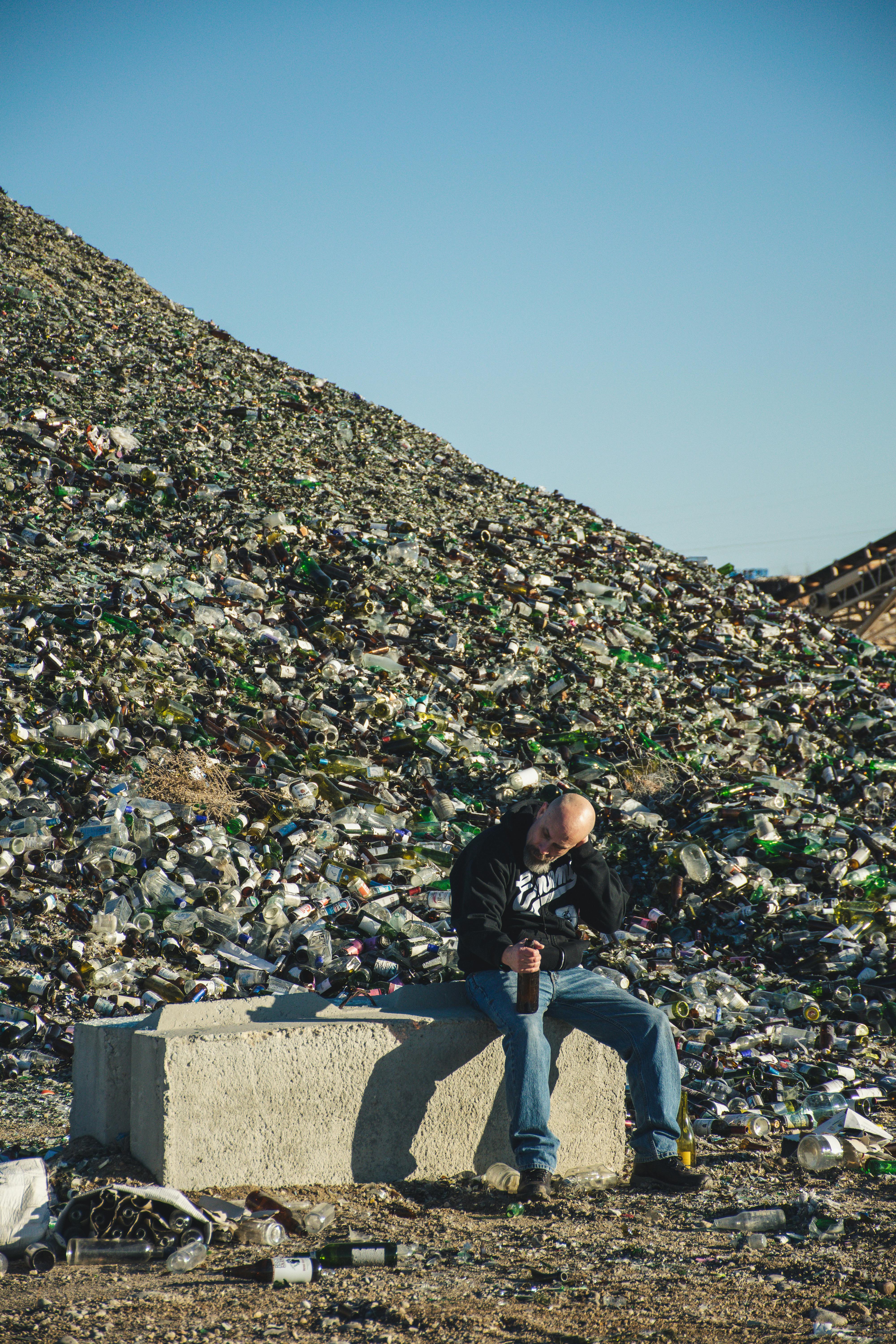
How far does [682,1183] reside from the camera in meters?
3.53

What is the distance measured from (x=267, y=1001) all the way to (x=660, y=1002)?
2.81 meters

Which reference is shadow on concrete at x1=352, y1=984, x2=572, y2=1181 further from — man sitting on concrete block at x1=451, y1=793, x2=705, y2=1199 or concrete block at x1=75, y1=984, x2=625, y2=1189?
man sitting on concrete block at x1=451, y1=793, x2=705, y2=1199

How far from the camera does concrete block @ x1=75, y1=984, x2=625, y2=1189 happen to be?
3258 millimetres

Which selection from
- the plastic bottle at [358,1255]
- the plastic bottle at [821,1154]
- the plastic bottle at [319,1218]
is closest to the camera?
the plastic bottle at [358,1255]

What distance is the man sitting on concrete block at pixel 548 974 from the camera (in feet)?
11.4

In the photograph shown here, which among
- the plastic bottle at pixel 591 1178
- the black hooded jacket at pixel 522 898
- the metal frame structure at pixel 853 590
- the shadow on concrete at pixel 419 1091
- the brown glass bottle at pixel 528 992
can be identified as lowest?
the plastic bottle at pixel 591 1178

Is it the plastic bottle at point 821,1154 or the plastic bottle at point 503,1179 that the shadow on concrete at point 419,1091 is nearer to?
the plastic bottle at point 503,1179

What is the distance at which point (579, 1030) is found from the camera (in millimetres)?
3785

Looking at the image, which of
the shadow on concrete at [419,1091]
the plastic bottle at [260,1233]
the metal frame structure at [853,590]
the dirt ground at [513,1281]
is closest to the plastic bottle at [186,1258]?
the dirt ground at [513,1281]

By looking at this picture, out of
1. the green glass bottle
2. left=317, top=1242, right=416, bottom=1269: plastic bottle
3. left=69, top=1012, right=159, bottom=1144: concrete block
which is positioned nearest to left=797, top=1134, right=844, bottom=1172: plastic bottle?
the green glass bottle

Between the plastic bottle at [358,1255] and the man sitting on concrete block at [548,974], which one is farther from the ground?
the man sitting on concrete block at [548,974]

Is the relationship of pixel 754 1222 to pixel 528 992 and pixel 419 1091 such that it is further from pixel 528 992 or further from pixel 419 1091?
pixel 419 1091

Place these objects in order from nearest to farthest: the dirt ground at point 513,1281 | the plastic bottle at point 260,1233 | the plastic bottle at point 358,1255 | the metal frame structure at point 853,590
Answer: the dirt ground at point 513,1281
the plastic bottle at point 358,1255
the plastic bottle at point 260,1233
the metal frame structure at point 853,590

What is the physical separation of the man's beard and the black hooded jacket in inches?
0.6
